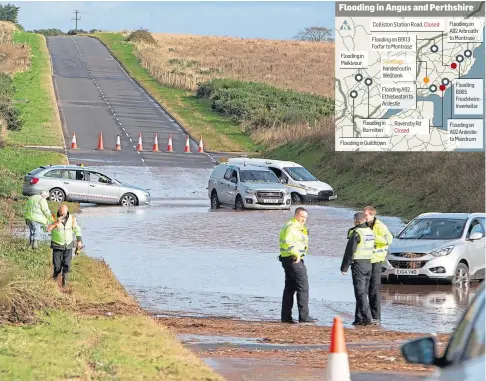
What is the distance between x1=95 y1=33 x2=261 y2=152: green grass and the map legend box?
2187cm

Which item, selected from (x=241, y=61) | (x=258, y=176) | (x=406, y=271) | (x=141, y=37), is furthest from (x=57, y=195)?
(x=141, y=37)

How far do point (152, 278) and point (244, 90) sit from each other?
2201 inches

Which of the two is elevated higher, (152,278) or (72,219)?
(72,219)

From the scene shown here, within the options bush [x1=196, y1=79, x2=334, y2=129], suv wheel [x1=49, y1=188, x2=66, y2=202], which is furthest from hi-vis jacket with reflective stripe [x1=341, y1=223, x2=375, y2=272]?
bush [x1=196, y1=79, x2=334, y2=129]

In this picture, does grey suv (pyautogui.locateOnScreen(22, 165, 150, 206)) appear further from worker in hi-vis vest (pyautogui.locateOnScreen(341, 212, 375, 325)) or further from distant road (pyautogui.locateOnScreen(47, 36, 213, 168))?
worker in hi-vis vest (pyautogui.locateOnScreen(341, 212, 375, 325))

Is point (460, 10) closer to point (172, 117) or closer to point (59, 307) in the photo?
point (59, 307)

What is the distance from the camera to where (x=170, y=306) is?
18859mm

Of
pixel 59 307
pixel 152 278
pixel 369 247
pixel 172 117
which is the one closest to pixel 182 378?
pixel 59 307

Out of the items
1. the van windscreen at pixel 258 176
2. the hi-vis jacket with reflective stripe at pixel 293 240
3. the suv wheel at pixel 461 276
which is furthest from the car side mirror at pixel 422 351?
the van windscreen at pixel 258 176

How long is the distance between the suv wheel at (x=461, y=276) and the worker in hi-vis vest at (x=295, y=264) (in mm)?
5810

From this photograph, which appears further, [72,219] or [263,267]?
[263,267]

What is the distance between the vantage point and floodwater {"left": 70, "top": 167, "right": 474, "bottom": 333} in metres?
18.9

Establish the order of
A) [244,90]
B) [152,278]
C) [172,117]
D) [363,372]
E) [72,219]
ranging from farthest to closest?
[244,90]
[172,117]
[152,278]
[72,219]
[363,372]

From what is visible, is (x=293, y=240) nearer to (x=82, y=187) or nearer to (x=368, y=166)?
(x=82, y=187)
